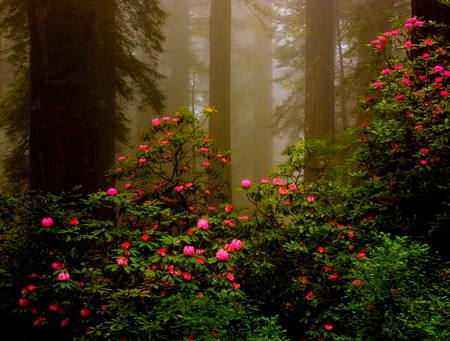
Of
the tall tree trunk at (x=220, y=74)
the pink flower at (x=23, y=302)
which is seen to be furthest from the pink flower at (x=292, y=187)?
the tall tree trunk at (x=220, y=74)

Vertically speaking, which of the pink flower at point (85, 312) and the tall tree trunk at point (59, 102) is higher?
the tall tree trunk at point (59, 102)

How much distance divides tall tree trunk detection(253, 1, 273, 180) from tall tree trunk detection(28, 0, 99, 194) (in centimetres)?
1435

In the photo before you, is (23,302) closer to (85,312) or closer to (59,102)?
(85,312)

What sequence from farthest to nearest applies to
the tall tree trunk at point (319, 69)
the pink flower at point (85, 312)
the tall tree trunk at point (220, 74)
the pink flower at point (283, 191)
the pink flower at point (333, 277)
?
the tall tree trunk at point (220, 74) → the tall tree trunk at point (319, 69) → the pink flower at point (283, 191) → the pink flower at point (333, 277) → the pink flower at point (85, 312)

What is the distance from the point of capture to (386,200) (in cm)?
370

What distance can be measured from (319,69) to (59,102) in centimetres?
578

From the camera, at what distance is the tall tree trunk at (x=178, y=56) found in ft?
57.8

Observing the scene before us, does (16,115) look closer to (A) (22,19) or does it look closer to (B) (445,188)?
(A) (22,19)

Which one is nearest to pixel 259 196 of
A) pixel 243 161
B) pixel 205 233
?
pixel 205 233

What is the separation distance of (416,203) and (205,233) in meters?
2.08

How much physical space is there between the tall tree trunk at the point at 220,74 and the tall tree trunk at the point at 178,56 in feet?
22.6

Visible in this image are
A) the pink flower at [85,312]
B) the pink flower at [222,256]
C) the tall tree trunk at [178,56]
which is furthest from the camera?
the tall tree trunk at [178,56]

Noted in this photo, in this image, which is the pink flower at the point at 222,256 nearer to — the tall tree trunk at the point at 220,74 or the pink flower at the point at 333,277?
the pink flower at the point at 333,277

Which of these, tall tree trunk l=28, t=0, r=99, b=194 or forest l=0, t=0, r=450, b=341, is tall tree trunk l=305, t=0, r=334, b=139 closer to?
forest l=0, t=0, r=450, b=341
